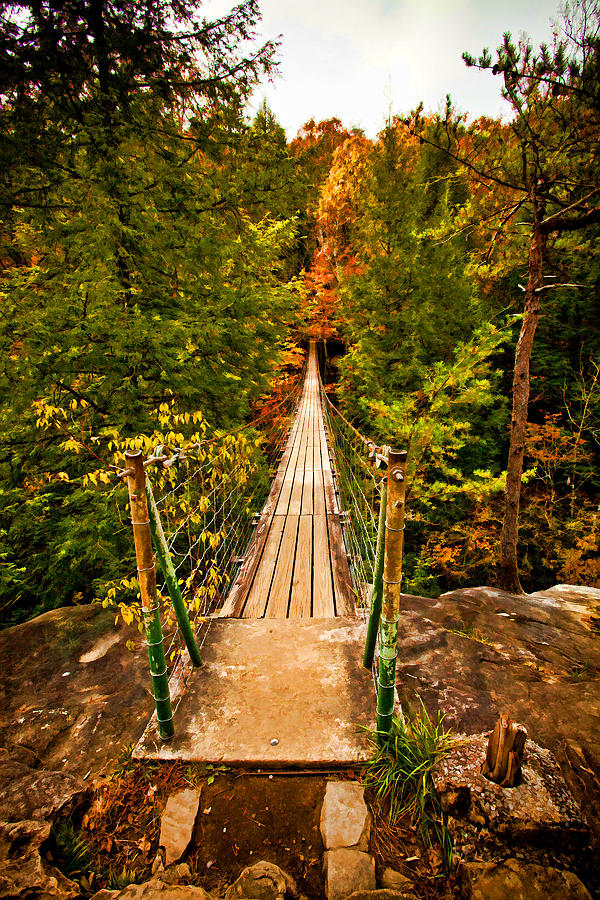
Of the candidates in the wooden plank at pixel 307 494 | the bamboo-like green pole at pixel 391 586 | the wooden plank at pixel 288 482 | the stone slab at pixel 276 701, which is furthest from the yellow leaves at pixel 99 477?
the wooden plank at pixel 307 494

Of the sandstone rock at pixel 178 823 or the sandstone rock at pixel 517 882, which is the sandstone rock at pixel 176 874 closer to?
the sandstone rock at pixel 178 823

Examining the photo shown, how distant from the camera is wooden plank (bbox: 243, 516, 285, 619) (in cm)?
264

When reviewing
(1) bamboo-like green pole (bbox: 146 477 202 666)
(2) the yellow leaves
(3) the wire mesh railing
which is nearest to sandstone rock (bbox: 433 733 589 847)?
(3) the wire mesh railing

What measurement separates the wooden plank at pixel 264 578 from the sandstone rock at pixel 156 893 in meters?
1.49

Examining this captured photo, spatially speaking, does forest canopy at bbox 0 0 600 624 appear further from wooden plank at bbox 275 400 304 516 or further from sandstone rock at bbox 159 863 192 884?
sandstone rock at bbox 159 863 192 884

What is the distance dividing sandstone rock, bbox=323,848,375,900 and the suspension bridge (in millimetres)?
308

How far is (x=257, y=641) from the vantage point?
88.8 inches

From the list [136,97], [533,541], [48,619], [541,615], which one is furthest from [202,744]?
[533,541]

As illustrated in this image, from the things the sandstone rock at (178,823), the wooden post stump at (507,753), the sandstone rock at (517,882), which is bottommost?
the sandstone rock at (178,823)

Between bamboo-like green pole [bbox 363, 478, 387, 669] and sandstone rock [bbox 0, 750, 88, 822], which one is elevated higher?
bamboo-like green pole [bbox 363, 478, 387, 669]

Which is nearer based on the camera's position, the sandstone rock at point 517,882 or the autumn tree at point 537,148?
the sandstone rock at point 517,882

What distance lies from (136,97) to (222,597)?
405 centimetres

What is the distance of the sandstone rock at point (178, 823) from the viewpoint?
4.08 ft

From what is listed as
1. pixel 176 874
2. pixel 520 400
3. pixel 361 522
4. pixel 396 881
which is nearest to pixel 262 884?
pixel 176 874
